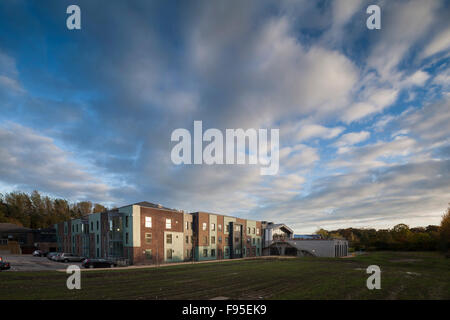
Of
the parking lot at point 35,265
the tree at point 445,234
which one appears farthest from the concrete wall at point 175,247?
the tree at point 445,234

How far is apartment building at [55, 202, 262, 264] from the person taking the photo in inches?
1714

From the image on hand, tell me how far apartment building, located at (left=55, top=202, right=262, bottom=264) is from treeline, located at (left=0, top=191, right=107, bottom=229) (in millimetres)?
39210

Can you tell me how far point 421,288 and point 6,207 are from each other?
13012 cm

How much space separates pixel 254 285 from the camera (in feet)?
63.4

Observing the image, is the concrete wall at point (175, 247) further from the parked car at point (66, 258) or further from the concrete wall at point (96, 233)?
the parked car at point (66, 258)

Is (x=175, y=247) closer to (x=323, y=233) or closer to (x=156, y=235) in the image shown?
(x=156, y=235)

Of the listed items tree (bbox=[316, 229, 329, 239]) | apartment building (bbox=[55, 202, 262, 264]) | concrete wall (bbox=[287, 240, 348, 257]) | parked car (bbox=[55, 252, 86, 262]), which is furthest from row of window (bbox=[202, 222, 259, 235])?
tree (bbox=[316, 229, 329, 239])

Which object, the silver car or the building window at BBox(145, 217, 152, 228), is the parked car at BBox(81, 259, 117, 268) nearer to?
the building window at BBox(145, 217, 152, 228)

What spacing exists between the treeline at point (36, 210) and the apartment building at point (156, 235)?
39.2 meters

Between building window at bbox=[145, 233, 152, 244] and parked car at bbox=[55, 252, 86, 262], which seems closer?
building window at bbox=[145, 233, 152, 244]

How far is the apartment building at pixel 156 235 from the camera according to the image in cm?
4353

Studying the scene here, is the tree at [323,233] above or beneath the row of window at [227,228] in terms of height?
beneath
